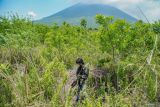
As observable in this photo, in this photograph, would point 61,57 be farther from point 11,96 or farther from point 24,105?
point 24,105

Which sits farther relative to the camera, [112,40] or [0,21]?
[0,21]

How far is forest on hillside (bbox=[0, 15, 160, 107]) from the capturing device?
6848mm

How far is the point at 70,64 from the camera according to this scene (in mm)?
21453

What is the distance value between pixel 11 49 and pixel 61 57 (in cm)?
671

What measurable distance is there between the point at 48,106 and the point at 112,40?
1294cm

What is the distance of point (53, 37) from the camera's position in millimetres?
25312

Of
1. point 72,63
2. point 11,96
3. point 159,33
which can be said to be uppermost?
point 159,33

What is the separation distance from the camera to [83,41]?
82.5 feet

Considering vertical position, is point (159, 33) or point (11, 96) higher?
point (159, 33)

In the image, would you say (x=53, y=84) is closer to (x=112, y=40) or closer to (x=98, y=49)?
(x=112, y=40)

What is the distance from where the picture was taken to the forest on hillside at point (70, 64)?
6.85 m

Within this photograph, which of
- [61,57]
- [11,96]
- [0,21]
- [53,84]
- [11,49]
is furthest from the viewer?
[0,21]

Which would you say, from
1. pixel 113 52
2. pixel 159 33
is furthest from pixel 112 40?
pixel 159 33

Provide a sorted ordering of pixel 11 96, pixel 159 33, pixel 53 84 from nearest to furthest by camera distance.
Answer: pixel 159 33 → pixel 53 84 → pixel 11 96
